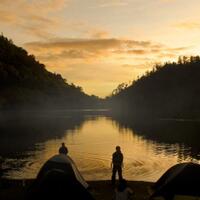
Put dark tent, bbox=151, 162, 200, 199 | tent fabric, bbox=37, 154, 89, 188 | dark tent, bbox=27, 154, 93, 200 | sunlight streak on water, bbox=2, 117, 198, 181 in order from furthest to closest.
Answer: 1. sunlight streak on water, bbox=2, 117, 198, 181
2. tent fabric, bbox=37, 154, 89, 188
3. dark tent, bbox=151, 162, 200, 199
4. dark tent, bbox=27, 154, 93, 200

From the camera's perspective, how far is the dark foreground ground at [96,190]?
26625mm

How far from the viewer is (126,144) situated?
7388 cm

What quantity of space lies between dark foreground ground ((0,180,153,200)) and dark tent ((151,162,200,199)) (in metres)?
3.07

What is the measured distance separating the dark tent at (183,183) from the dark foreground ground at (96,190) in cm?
307

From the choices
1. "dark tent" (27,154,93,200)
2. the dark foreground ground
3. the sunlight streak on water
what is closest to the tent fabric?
the dark foreground ground

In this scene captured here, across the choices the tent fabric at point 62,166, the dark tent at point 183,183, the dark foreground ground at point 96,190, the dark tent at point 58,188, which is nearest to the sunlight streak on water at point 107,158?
the dark foreground ground at point 96,190

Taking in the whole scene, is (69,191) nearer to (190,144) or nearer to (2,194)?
(2,194)

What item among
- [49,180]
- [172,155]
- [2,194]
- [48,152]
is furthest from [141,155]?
[49,180]

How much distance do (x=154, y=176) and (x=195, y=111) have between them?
142473mm

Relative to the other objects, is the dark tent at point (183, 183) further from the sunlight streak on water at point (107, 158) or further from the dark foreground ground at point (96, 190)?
the sunlight streak on water at point (107, 158)

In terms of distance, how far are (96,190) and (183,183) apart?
6850 millimetres

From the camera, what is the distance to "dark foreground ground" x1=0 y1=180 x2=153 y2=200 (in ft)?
87.4

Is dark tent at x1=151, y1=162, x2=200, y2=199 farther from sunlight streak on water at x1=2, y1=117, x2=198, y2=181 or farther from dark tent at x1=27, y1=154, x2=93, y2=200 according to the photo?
sunlight streak on water at x1=2, y1=117, x2=198, y2=181

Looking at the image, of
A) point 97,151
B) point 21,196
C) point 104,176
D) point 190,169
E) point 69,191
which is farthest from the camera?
point 97,151
